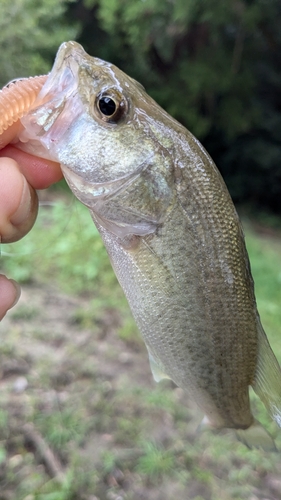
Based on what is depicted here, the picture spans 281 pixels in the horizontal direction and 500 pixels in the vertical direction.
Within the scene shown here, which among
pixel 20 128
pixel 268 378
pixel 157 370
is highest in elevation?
pixel 20 128

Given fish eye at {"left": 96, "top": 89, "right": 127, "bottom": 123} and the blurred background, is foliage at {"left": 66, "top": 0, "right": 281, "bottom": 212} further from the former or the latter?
fish eye at {"left": 96, "top": 89, "right": 127, "bottom": 123}

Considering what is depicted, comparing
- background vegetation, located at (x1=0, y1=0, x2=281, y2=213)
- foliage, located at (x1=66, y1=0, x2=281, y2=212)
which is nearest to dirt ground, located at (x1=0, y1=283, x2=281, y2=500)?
background vegetation, located at (x1=0, y1=0, x2=281, y2=213)

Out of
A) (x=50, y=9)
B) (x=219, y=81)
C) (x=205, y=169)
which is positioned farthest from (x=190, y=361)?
(x=219, y=81)

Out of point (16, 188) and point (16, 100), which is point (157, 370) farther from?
point (16, 100)

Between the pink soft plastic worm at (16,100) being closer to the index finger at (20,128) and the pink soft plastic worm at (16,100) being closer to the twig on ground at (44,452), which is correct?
the index finger at (20,128)

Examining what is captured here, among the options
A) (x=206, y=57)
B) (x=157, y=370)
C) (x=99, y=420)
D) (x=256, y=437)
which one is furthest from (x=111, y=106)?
(x=206, y=57)

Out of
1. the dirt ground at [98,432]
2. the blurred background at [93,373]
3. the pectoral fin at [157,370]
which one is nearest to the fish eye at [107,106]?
the blurred background at [93,373]
